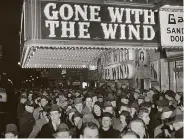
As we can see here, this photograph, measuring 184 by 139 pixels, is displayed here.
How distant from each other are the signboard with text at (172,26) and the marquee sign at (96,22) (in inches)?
19.4

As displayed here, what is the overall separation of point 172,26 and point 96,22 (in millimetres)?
2011

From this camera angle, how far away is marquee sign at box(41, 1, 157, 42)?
26.8ft

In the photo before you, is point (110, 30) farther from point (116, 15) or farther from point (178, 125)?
point (178, 125)

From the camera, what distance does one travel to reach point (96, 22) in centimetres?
852

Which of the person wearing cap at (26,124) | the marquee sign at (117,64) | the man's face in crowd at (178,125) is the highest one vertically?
the marquee sign at (117,64)

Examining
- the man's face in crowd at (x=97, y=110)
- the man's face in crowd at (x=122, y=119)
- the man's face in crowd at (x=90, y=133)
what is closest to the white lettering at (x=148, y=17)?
the man's face in crowd at (x=122, y=119)

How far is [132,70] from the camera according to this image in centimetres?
1923

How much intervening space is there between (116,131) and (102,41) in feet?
8.02

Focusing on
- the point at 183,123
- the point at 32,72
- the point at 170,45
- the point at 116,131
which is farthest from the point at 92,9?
the point at 32,72

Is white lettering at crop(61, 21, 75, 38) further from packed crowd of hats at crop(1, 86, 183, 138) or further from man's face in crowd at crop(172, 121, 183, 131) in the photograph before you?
man's face in crowd at crop(172, 121, 183, 131)

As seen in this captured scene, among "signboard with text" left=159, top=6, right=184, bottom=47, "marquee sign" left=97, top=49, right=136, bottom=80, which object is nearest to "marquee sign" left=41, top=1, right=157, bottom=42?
"signboard with text" left=159, top=6, right=184, bottom=47

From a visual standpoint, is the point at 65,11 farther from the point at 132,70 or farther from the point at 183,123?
the point at 132,70

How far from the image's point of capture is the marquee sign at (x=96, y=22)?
8164mm

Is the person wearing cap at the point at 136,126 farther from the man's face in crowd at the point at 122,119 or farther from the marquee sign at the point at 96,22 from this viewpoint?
the marquee sign at the point at 96,22
